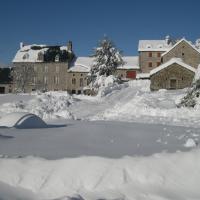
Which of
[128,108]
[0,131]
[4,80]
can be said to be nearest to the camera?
[0,131]

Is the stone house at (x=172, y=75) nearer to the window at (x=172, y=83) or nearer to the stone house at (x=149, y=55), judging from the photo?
the window at (x=172, y=83)

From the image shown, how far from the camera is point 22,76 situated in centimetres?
7406

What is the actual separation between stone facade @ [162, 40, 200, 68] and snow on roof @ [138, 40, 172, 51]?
32.9 ft

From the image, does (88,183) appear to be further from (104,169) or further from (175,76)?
(175,76)

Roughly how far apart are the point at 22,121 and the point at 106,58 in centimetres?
4372

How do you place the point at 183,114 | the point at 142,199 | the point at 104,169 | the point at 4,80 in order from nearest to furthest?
the point at 142,199, the point at 104,169, the point at 183,114, the point at 4,80

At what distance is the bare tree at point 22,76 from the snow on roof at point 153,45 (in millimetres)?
21472

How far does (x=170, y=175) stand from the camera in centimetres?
687

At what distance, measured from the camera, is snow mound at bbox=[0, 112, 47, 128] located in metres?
12.3

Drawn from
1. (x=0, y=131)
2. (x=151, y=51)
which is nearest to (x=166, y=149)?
(x=0, y=131)

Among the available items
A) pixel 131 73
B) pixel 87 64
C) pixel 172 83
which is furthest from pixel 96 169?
pixel 87 64

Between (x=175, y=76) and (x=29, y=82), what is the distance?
38.8 meters

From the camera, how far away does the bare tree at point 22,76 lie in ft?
242

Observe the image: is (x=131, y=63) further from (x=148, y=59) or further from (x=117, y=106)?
(x=117, y=106)
